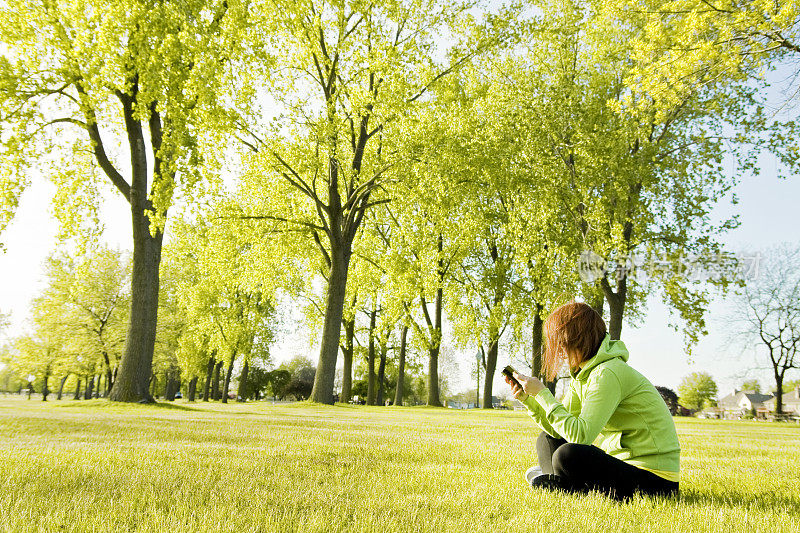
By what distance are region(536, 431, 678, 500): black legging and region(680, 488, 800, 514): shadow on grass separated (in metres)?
0.28

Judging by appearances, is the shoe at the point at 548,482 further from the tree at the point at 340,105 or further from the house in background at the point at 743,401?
the house in background at the point at 743,401

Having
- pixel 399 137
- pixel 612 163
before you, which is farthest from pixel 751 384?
pixel 399 137

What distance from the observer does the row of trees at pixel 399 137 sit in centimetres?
1527

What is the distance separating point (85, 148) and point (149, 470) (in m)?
17.7

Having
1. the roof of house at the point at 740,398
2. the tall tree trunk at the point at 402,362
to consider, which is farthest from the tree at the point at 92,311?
the roof of house at the point at 740,398

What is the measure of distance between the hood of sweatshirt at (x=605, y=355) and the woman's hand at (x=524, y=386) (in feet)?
1.17

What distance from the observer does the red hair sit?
4004 mm

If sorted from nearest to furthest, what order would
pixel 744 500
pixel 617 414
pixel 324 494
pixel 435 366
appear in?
pixel 324 494 → pixel 617 414 → pixel 744 500 → pixel 435 366

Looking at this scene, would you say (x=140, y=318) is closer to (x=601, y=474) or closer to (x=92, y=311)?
(x=601, y=474)

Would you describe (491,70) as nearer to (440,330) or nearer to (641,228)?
(641,228)

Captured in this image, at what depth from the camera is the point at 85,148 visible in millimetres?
18844

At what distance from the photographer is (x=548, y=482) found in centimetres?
421

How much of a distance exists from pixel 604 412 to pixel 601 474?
540 mm

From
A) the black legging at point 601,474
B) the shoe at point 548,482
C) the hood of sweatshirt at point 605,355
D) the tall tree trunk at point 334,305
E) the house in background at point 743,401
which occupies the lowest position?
the house in background at point 743,401
